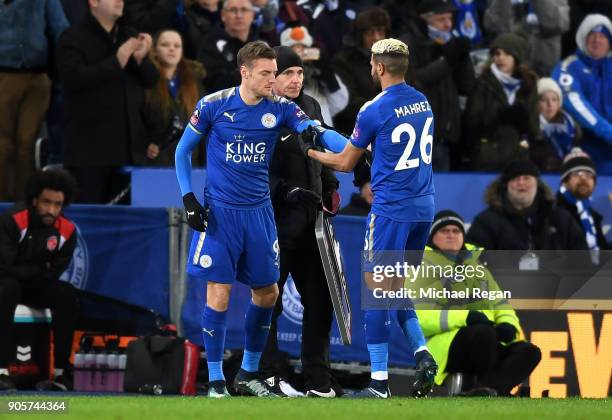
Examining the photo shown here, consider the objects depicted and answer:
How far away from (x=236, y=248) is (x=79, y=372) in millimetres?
2962

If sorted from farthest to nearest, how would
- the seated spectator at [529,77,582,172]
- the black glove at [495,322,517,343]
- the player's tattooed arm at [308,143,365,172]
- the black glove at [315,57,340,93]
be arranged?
the seated spectator at [529,77,582,172]
the black glove at [315,57,340,93]
the black glove at [495,322,517,343]
the player's tattooed arm at [308,143,365,172]

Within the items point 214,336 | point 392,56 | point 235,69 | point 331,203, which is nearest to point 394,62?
point 392,56

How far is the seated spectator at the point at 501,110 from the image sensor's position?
15836mm

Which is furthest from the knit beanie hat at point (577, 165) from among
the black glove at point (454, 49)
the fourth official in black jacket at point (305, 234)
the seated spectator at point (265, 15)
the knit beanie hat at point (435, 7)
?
the fourth official in black jacket at point (305, 234)

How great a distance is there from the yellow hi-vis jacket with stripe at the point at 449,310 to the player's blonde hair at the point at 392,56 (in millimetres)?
2021

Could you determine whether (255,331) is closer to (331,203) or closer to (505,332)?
(331,203)

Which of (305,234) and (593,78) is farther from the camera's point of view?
(593,78)

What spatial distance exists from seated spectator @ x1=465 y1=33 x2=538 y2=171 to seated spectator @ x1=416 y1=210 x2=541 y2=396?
10.9ft

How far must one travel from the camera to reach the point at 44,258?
13.7 meters

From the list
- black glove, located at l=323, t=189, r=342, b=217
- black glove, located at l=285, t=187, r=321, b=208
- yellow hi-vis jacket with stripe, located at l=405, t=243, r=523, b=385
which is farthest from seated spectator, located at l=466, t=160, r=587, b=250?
black glove, located at l=285, t=187, r=321, b=208

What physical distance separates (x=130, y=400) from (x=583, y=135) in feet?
25.7

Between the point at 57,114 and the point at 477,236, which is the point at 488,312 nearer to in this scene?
the point at 477,236

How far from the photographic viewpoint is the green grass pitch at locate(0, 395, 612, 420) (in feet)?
30.5

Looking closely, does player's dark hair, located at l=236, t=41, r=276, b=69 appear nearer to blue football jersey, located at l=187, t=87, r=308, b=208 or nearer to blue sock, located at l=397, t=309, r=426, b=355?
blue football jersey, located at l=187, t=87, r=308, b=208
